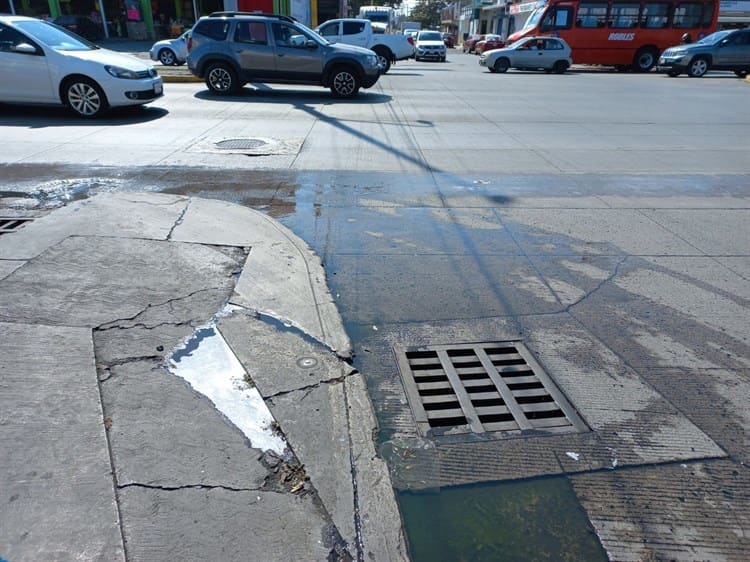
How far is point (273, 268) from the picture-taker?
15.8ft

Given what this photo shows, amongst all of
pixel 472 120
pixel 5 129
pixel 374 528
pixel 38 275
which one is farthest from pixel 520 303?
pixel 5 129

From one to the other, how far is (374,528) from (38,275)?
11.2ft

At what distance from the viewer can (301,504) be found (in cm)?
247

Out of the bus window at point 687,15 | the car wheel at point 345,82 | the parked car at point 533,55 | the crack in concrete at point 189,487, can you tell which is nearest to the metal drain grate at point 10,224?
the crack in concrete at point 189,487

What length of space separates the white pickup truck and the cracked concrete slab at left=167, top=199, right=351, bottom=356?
62.2 feet

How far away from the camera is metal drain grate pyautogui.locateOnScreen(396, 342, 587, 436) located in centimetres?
310

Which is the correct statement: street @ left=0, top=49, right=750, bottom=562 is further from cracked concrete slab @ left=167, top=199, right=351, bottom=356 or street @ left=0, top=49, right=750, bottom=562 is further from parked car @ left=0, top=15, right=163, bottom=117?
parked car @ left=0, top=15, right=163, bottom=117

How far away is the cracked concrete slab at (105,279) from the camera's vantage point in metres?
3.84

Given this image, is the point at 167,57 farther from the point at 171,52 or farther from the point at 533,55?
the point at 533,55

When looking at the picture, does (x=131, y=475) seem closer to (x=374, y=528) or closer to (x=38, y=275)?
(x=374, y=528)

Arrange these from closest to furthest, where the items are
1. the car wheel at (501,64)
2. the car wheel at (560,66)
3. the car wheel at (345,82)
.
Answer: the car wheel at (345,82)
the car wheel at (501,64)
the car wheel at (560,66)

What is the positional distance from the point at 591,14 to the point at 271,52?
753 inches

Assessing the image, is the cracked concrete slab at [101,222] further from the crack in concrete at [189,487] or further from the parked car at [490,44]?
the parked car at [490,44]

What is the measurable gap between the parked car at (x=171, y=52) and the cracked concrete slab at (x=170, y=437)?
72.7 ft
